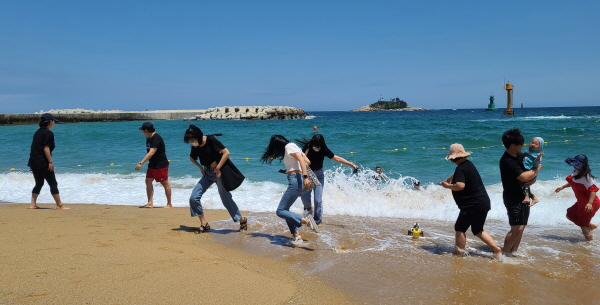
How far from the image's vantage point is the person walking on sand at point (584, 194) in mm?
5375

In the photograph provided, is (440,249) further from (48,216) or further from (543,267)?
(48,216)

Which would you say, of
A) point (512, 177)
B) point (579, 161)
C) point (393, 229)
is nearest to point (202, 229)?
point (393, 229)

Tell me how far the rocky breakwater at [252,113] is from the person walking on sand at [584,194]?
5140 centimetres

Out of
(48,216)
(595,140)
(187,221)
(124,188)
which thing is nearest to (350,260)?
(187,221)

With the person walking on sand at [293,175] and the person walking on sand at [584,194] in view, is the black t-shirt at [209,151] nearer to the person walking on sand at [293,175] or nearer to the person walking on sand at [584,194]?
the person walking on sand at [293,175]

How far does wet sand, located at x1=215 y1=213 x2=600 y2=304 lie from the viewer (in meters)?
3.79

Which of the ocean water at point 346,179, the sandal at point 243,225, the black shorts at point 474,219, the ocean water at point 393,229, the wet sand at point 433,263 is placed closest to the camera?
the wet sand at point 433,263

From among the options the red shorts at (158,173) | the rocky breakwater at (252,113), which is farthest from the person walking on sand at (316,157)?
the rocky breakwater at (252,113)

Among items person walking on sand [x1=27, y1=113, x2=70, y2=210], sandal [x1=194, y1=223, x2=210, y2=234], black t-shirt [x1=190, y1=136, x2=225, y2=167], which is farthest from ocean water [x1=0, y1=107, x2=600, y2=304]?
person walking on sand [x1=27, y1=113, x2=70, y2=210]

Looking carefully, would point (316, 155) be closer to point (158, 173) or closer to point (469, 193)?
point (469, 193)

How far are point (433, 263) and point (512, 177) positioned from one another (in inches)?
51.3

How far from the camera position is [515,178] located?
4.62m

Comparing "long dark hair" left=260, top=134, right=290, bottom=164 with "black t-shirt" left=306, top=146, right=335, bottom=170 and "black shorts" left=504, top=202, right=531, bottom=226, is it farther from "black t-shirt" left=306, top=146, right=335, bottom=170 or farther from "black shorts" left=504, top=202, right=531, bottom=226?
"black shorts" left=504, top=202, right=531, bottom=226

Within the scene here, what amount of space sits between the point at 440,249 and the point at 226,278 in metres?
2.78
